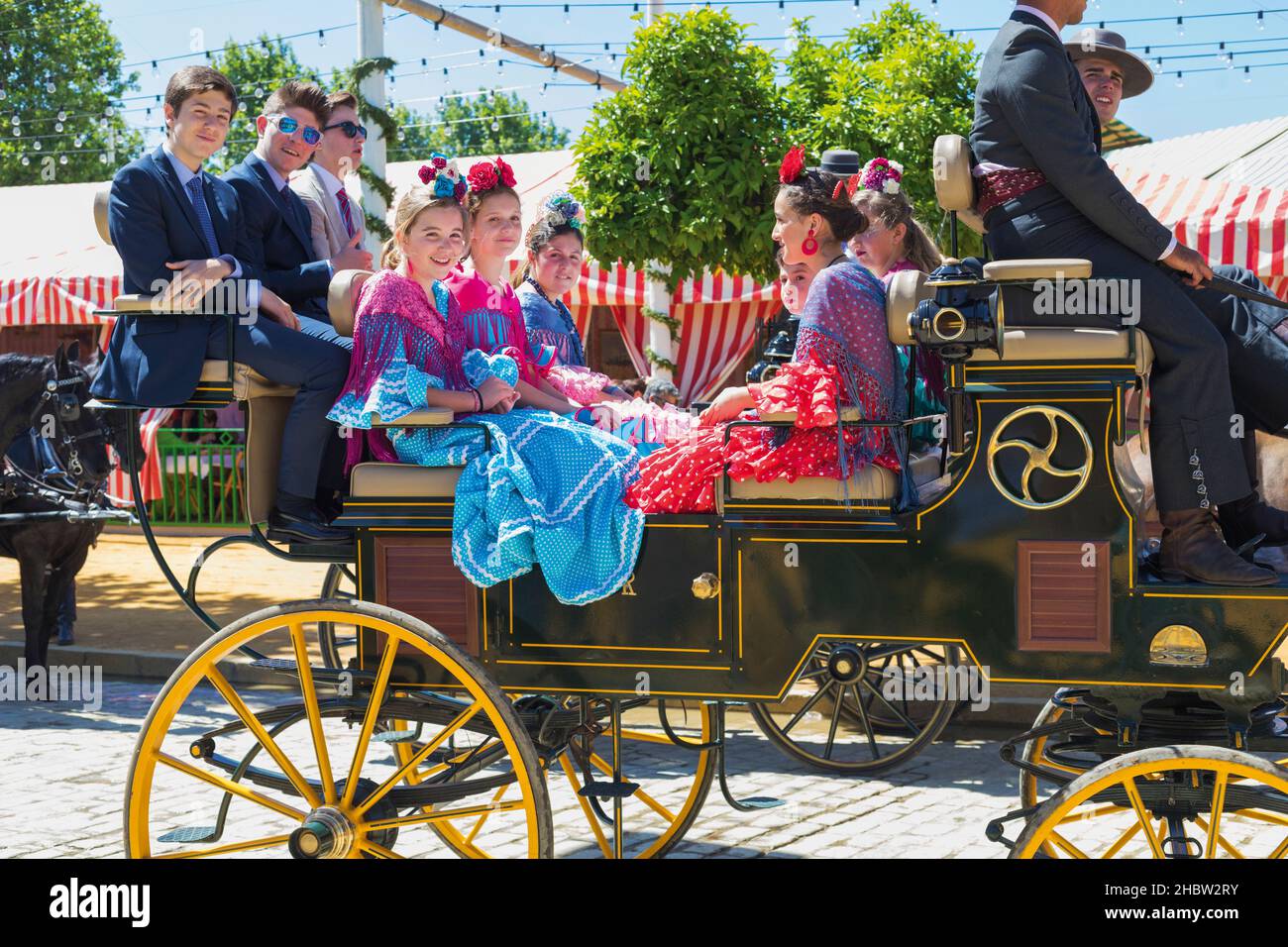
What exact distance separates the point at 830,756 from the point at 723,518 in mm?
2787

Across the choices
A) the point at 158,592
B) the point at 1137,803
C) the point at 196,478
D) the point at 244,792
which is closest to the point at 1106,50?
the point at 1137,803

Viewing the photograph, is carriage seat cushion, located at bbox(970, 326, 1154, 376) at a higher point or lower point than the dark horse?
higher

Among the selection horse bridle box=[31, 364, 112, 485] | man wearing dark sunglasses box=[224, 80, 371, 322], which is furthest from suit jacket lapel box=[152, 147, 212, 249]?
horse bridle box=[31, 364, 112, 485]

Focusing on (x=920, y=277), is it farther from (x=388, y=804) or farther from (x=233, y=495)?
(x=233, y=495)

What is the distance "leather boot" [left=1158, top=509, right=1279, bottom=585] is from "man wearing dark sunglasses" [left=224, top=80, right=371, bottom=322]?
9.01 ft

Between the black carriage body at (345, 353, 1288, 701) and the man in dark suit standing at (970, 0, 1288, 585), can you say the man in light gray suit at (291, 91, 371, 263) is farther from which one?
the man in dark suit standing at (970, 0, 1288, 585)

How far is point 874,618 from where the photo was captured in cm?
348

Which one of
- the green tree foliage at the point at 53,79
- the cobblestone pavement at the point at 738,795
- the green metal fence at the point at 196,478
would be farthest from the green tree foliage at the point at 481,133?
the cobblestone pavement at the point at 738,795

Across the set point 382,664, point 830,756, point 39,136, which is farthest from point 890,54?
point 39,136

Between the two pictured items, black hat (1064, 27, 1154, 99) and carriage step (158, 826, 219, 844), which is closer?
carriage step (158, 826, 219, 844)

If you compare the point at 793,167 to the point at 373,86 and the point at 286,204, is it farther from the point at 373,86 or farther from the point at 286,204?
the point at 373,86

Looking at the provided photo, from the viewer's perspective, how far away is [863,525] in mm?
3477

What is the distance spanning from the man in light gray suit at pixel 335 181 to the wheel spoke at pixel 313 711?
1.96 meters

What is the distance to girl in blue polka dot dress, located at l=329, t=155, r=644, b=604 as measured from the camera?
367 cm
